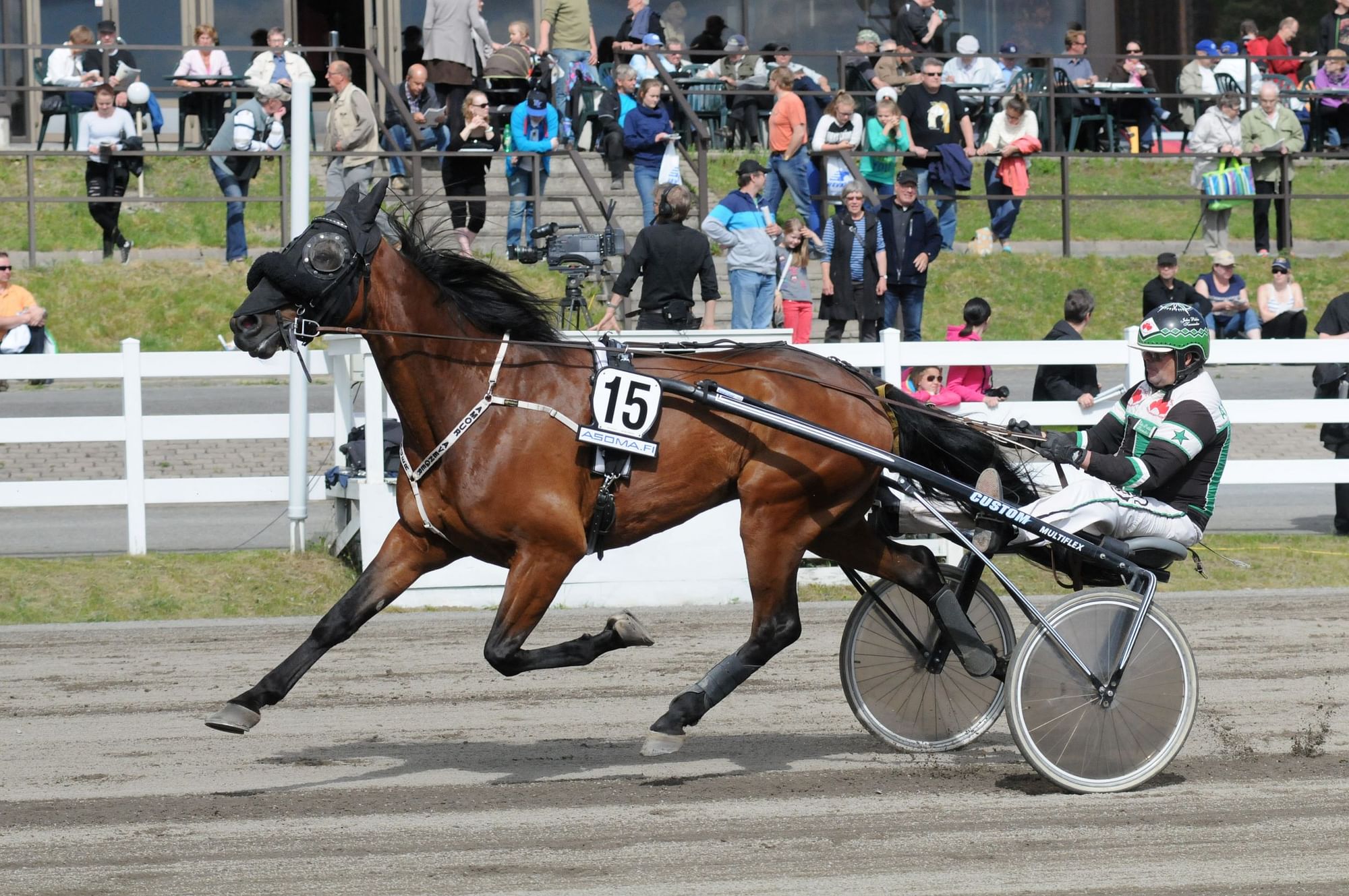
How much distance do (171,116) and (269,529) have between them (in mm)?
10108

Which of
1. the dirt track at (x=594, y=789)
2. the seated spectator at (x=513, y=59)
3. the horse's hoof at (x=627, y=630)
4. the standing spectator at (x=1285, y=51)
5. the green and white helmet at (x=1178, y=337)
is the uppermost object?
the standing spectator at (x=1285, y=51)

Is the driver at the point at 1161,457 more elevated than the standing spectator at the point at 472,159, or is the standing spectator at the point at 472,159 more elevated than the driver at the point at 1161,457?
the standing spectator at the point at 472,159

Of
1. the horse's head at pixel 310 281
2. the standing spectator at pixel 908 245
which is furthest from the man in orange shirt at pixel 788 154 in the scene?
the horse's head at pixel 310 281

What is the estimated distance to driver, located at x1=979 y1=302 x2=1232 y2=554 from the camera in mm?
6000

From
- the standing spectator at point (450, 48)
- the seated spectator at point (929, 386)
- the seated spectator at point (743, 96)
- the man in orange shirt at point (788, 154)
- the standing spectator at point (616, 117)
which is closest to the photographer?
the seated spectator at point (929, 386)

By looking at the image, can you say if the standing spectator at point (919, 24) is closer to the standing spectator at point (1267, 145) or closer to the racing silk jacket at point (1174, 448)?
the standing spectator at point (1267, 145)

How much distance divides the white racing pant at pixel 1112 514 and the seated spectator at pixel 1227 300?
369 inches

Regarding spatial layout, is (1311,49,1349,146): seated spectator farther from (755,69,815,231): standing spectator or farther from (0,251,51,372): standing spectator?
(0,251,51,372): standing spectator

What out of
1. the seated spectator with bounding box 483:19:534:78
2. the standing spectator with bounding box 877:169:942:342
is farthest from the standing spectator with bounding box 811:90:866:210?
the seated spectator with bounding box 483:19:534:78

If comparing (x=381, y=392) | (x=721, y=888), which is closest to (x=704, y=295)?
(x=381, y=392)

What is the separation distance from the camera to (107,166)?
16.3 m

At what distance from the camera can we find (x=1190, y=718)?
5945 millimetres

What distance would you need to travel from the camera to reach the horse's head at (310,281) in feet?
19.7

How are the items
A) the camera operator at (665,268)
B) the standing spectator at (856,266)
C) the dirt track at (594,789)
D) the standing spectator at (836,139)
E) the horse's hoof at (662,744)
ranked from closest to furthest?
the dirt track at (594,789), the horse's hoof at (662,744), the camera operator at (665,268), the standing spectator at (856,266), the standing spectator at (836,139)
